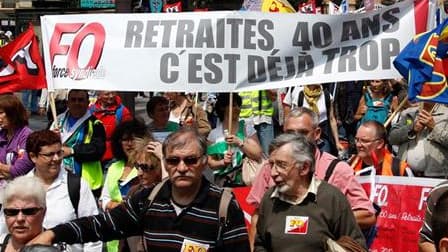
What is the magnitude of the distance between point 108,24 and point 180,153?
3623 millimetres

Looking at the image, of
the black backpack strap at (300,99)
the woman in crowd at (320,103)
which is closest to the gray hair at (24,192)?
the woman in crowd at (320,103)

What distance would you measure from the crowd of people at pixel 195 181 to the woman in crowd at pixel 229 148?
0.01 metres

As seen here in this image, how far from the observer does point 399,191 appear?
7.00 meters

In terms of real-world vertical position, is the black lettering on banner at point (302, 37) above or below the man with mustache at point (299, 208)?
above

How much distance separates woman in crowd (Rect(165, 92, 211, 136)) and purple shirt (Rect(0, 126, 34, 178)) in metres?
2.84

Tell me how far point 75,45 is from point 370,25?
249 cm

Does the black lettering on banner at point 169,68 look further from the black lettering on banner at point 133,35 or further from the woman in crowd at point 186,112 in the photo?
the woman in crowd at point 186,112

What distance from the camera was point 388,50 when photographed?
7594 millimetres

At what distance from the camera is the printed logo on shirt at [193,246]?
4426 mm

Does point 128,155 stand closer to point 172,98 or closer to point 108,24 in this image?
point 108,24

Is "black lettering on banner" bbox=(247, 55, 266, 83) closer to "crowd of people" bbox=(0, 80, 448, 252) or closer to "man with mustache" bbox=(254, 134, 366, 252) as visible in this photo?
"crowd of people" bbox=(0, 80, 448, 252)

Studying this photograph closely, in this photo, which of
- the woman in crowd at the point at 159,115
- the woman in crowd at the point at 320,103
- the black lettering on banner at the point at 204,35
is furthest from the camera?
the woman in crowd at the point at 320,103

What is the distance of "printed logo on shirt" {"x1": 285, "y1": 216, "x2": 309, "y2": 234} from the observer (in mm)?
5008

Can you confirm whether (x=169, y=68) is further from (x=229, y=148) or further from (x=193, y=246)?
(x=193, y=246)
